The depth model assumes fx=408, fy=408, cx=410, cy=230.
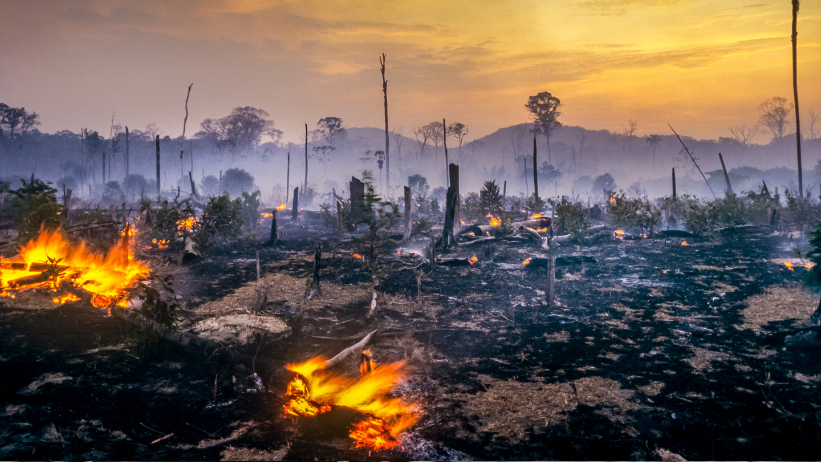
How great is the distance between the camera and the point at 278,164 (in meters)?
126

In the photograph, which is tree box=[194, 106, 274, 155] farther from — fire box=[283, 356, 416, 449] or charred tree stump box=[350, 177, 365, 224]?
fire box=[283, 356, 416, 449]

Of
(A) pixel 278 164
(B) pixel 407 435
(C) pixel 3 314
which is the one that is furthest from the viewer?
(A) pixel 278 164

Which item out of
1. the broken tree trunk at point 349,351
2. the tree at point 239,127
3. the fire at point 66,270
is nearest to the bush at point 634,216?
the broken tree trunk at point 349,351

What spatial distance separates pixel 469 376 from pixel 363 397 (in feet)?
4.86

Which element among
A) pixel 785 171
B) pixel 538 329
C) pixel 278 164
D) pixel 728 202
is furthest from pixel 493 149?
pixel 538 329

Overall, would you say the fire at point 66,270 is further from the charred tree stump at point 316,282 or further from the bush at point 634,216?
the bush at point 634,216

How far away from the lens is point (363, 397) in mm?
5156

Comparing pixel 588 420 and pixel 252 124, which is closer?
pixel 588 420

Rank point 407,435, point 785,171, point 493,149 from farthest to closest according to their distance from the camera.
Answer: point 493,149
point 785,171
point 407,435

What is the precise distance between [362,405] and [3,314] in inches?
278

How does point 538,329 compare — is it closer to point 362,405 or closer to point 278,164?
point 362,405

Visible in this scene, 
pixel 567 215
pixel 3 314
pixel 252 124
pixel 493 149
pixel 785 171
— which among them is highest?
pixel 493 149

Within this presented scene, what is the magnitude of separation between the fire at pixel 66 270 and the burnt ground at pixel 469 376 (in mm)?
629

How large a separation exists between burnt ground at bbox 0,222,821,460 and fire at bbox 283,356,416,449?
181 mm
